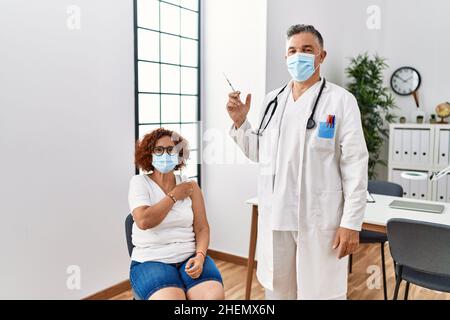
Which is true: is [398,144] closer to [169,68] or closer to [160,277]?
[169,68]

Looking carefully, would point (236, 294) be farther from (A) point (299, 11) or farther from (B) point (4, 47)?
(A) point (299, 11)

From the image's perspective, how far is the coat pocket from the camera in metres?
1.76

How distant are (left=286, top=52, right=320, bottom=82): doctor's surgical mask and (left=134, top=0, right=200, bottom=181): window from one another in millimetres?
1458

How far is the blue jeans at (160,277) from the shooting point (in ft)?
5.79

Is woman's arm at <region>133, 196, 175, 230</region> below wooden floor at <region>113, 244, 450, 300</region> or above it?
above

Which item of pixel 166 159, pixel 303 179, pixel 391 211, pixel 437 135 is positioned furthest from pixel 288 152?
pixel 437 135

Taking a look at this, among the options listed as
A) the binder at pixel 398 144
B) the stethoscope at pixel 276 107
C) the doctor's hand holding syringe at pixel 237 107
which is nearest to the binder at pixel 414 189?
the binder at pixel 398 144

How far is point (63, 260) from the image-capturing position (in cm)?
257

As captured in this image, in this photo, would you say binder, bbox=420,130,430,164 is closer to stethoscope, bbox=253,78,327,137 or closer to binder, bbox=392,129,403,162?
binder, bbox=392,129,403,162

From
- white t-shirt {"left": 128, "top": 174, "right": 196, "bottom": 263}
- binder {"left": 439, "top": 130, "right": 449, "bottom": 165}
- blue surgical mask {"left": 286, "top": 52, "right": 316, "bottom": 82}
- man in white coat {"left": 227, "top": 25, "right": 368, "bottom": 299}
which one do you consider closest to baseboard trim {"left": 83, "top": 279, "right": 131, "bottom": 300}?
white t-shirt {"left": 128, "top": 174, "right": 196, "bottom": 263}

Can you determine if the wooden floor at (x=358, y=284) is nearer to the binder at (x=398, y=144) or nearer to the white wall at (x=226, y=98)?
the white wall at (x=226, y=98)

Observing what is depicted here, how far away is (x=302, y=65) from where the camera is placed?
5.86 ft

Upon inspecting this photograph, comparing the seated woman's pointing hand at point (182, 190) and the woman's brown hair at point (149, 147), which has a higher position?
the woman's brown hair at point (149, 147)

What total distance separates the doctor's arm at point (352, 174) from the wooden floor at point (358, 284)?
149cm
